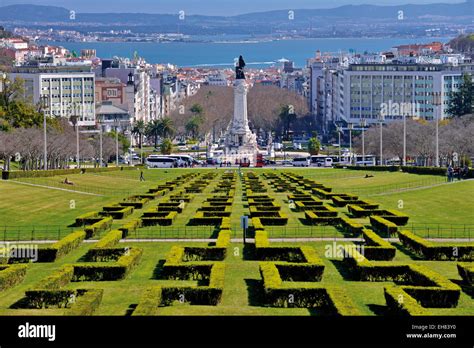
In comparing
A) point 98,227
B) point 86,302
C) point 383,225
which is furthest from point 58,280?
point 383,225

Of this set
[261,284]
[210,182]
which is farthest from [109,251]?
[210,182]

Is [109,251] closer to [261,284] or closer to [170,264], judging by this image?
[170,264]

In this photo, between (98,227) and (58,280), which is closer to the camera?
(58,280)

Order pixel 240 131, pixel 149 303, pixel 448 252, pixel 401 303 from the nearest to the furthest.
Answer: pixel 401 303 < pixel 149 303 < pixel 448 252 < pixel 240 131

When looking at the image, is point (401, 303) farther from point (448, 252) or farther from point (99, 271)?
point (448, 252)

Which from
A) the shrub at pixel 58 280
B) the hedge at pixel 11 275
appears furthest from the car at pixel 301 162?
the shrub at pixel 58 280

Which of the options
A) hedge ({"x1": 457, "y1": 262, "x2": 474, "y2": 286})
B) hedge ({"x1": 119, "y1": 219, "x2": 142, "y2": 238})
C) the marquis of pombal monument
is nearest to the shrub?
hedge ({"x1": 119, "y1": 219, "x2": 142, "y2": 238})
